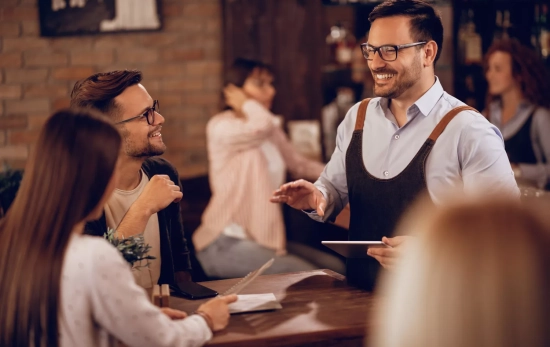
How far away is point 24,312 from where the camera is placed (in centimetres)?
153

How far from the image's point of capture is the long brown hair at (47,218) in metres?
1.52

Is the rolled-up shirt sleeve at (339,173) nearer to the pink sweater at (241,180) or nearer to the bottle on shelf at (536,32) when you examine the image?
the pink sweater at (241,180)

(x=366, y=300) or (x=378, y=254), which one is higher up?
(x=378, y=254)

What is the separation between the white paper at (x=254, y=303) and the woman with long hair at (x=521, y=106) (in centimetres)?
276

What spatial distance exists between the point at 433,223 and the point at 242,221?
379cm

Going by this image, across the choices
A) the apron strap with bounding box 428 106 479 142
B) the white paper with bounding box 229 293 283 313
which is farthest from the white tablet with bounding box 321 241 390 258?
the apron strap with bounding box 428 106 479 142

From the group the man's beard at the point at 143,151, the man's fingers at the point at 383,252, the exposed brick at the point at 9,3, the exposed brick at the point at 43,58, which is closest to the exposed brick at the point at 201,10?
the exposed brick at the point at 43,58

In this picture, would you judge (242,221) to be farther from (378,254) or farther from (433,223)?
(433,223)

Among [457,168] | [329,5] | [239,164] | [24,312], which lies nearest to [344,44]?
[329,5]

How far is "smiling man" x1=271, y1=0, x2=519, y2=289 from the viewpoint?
230 centimetres

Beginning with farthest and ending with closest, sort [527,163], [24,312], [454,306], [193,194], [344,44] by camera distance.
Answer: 1. [344,44]
2. [193,194]
3. [527,163]
4. [24,312]
5. [454,306]

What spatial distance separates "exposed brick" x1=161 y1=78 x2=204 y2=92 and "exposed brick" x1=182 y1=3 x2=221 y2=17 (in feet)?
1.47

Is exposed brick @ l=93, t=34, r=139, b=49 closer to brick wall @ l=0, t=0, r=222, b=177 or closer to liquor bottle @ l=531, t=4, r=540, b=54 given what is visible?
brick wall @ l=0, t=0, r=222, b=177

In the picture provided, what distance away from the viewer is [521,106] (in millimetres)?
4684
